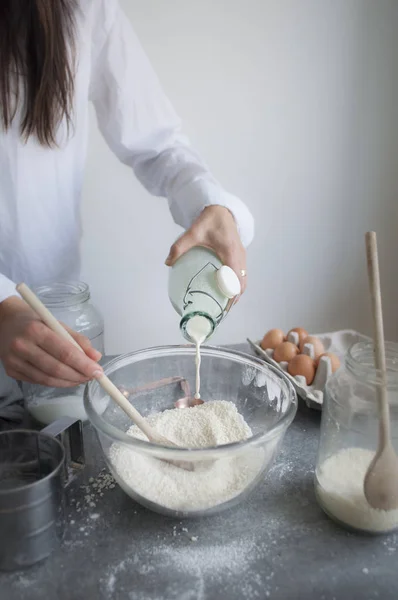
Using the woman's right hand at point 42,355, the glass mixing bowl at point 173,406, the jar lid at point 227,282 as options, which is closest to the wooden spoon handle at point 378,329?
the glass mixing bowl at point 173,406

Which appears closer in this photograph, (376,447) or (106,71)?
(376,447)

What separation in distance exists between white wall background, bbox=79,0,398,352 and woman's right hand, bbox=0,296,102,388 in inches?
35.8

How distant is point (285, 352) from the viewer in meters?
0.94

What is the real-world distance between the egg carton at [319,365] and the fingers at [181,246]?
9.3 inches

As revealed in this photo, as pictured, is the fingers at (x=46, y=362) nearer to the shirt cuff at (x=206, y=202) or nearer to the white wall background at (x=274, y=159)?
the shirt cuff at (x=206, y=202)

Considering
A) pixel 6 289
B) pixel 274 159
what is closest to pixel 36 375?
pixel 6 289

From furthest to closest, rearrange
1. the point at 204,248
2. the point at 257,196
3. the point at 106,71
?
1. the point at 257,196
2. the point at 106,71
3. the point at 204,248

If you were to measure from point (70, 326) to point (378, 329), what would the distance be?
19.0 inches

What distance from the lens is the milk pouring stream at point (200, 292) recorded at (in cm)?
74

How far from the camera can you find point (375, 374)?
598mm

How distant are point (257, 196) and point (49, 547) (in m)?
1.25

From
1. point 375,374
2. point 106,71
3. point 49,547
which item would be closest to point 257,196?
point 106,71

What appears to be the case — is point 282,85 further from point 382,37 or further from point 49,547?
point 49,547

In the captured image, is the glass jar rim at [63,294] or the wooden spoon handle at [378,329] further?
the glass jar rim at [63,294]
